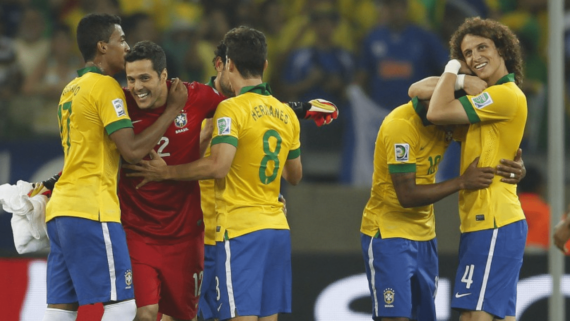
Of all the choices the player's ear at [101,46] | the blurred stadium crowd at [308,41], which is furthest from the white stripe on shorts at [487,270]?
the blurred stadium crowd at [308,41]

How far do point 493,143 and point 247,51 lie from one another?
1.55 m

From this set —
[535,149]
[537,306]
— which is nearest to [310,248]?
[537,306]

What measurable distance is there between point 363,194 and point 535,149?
6.87 feet

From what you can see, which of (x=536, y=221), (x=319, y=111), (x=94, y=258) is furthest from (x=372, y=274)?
(x=536, y=221)

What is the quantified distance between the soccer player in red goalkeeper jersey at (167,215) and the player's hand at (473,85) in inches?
41.2

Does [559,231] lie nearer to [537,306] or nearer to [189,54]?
[537,306]

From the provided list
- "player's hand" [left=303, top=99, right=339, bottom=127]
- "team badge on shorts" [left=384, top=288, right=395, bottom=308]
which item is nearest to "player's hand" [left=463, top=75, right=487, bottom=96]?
"player's hand" [left=303, top=99, right=339, bottom=127]

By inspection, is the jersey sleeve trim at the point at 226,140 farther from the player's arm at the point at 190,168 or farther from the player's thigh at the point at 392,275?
the player's thigh at the point at 392,275

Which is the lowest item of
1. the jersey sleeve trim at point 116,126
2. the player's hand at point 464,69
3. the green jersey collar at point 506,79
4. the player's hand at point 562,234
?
the player's hand at point 562,234

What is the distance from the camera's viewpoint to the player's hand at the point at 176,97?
17.5 ft

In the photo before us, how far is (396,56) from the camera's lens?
33.0 ft

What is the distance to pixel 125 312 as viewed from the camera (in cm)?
518

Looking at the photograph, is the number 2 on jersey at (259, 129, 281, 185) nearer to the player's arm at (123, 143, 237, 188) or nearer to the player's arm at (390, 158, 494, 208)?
the player's arm at (123, 143, 237, 188)

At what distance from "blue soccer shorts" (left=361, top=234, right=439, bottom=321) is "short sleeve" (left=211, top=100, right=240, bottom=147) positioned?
1194 millimetres
